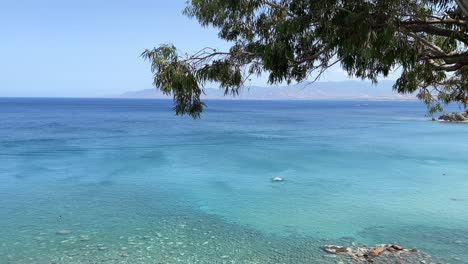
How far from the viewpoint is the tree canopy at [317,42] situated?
5.77 metres

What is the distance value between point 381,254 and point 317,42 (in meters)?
5.97

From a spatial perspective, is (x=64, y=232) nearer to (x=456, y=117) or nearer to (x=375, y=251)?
(x=375, y=251)

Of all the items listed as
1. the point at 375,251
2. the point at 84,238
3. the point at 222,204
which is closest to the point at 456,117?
the point at 222,204

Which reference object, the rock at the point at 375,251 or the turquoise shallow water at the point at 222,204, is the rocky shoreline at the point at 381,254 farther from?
the turquoise shallow water at the point at 222,204

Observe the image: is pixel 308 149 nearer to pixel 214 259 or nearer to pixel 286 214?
pixel 286 214

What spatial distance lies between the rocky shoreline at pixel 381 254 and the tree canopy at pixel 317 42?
160 inches

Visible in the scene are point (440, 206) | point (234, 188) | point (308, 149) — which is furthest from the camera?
point (308, 149)

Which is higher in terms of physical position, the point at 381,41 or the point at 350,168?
the point at 381,41

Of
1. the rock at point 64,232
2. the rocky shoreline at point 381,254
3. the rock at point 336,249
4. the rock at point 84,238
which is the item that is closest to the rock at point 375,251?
the rocky shoreline at point 381,254

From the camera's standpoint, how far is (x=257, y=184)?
778 inches

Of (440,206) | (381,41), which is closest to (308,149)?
(440,206)

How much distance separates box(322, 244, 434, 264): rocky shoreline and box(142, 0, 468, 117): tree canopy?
4075 mm

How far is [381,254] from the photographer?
1030 cm

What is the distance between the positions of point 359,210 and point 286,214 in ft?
9.11
